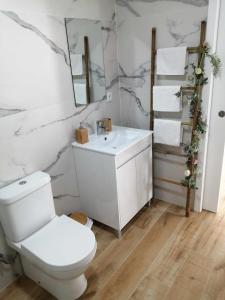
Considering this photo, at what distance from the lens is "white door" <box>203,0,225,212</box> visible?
6.22 ft

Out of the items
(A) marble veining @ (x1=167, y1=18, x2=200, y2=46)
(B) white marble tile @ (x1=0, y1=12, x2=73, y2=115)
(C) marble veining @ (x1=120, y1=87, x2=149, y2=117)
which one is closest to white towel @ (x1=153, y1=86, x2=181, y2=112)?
(C) marble veining @ (x1=120, y1=87, x2=149, y2=117)

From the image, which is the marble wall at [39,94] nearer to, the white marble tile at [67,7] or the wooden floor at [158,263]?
the white marble tile at [67,7]

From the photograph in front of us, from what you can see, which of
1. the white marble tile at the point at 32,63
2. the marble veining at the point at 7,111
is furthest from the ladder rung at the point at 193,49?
the marble veining at the point at 7,111

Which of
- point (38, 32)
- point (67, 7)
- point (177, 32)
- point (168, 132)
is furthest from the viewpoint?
point (168, 132)

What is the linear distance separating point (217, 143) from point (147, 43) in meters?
1.08

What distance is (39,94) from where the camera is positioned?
179 centimetres

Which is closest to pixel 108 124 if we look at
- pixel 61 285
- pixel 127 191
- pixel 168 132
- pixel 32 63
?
pixel 168 132

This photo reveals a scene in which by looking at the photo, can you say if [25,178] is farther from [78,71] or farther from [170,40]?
[170,40]

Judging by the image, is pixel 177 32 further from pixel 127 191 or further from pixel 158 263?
pixel 158 263

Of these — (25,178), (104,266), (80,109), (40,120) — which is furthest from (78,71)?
(104,266)

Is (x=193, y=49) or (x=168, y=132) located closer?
(x=193, y=49)

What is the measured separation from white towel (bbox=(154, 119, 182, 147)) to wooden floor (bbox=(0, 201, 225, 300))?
728 mm

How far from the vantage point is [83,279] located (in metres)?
1.69

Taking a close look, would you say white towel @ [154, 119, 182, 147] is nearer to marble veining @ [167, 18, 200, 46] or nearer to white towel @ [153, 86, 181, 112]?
white towel @ [153, 86, 181, 112]
